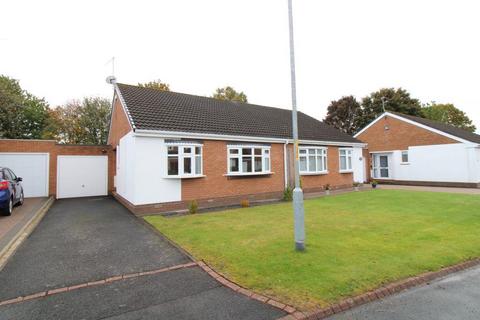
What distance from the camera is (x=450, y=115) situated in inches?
2053

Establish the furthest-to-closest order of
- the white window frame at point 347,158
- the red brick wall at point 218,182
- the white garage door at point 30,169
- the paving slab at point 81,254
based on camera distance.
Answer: the white window frame at point 347,158 → the white garage door at point 30,169 → the red brick wall at point 218,182 → the paving slab at point 81,254

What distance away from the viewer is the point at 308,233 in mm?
7230

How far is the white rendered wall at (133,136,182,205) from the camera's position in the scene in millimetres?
10547

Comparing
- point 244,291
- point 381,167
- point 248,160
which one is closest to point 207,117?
point 248,160

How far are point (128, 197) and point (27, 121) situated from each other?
89.5 ft

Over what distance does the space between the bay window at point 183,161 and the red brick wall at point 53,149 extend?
24.5 feet

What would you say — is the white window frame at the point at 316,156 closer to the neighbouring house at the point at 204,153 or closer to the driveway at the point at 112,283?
the neighbouring house at the point at 204,153

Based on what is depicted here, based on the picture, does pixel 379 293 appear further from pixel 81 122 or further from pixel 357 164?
pixel 81 122

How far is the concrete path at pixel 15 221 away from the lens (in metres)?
7.05

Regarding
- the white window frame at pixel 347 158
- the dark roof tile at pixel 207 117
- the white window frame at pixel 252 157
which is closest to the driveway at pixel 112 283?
the dark roof tile at pixel 207 117

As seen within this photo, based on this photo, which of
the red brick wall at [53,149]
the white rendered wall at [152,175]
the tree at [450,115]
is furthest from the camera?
the tree at [450,115]

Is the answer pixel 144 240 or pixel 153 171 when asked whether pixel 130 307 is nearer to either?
pixel 144 240

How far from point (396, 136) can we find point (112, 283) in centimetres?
2531

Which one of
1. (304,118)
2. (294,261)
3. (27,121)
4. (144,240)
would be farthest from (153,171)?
(27,121)
